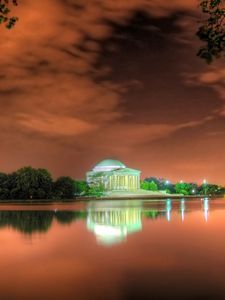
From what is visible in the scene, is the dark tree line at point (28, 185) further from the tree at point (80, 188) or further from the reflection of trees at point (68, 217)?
the reflection of trees at point (68, 217)

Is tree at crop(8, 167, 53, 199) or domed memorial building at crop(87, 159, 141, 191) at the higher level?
domed memorial building at crop(87, 159, 141, 191)

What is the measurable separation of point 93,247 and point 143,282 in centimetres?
913

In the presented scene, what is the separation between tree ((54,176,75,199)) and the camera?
131 m

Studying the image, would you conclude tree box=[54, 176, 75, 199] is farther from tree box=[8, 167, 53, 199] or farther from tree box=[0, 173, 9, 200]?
tree box=[0, 173, 9, 200]

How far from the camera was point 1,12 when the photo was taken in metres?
11.3

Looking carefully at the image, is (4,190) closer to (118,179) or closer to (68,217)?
(68,217)

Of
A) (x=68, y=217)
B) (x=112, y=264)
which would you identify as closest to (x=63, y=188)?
(x=68, y=217)

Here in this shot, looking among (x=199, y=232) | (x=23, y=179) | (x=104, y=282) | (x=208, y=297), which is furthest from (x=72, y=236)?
(x=23, y=179)

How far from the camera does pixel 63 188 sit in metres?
131

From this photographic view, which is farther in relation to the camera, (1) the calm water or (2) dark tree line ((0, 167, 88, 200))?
(2) dark tree line ((0, 167, 88, 200))

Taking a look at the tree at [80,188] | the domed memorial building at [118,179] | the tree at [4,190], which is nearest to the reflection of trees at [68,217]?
the tree at [4,190]

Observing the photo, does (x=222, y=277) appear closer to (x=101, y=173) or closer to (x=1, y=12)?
(x=1, y=12)

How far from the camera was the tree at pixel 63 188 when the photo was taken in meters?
131

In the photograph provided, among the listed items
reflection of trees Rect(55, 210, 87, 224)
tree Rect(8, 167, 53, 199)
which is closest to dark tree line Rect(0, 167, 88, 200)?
tree Rect(8, 167, 53, 199)
